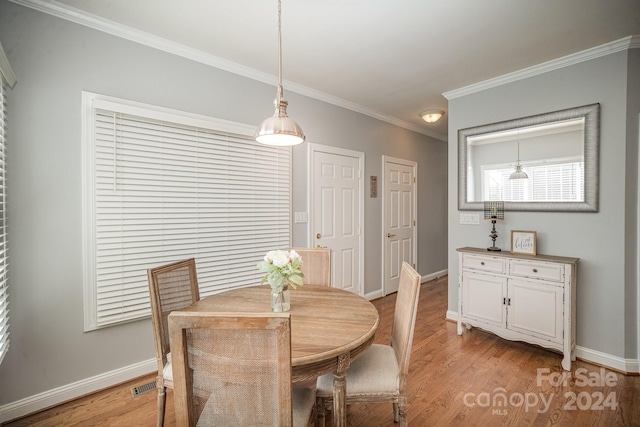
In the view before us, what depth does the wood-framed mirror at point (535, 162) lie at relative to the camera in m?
2.61

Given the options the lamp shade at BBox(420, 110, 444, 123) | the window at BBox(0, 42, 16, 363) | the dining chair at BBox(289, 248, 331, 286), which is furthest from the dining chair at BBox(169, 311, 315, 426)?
the lamp shade at BBox(420, 110, 444, 123)

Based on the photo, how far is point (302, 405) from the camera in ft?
4.33

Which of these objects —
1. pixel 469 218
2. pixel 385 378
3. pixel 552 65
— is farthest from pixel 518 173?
pixel 385 378

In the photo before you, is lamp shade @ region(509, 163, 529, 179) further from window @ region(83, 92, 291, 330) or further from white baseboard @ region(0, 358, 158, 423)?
white baseboard @ region(0, 358, 158, 423)

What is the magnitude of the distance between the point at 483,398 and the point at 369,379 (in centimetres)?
115

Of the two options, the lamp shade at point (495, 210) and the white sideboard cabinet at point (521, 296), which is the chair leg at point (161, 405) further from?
the lamp shade at point (495, 210)

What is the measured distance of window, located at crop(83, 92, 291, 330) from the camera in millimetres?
2184

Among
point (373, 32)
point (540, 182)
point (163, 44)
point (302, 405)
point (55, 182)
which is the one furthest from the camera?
point (540, 182)

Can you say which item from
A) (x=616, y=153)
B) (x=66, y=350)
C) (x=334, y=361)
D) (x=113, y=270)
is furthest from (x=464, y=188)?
(x=66, y=350)

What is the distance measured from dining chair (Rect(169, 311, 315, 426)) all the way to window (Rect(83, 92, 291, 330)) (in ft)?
5.67

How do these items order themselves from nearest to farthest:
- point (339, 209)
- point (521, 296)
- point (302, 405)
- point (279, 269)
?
1. point (302, 405)
2. point (279, 269)
3. point (521, 296)
4. point (339, 209)

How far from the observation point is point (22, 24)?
1.91m

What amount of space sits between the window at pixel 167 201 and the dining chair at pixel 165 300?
2.30 feet

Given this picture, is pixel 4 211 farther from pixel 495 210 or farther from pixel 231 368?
pixel 495 210
